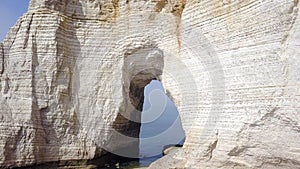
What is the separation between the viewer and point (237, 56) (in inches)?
239

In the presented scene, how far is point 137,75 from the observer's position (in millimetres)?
9438

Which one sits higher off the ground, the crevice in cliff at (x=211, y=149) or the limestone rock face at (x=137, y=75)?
the limestone rock face at (x=137, y=75)

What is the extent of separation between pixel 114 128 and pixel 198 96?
3168mm

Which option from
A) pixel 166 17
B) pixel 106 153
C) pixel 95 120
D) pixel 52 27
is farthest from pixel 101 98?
pixel 166 17

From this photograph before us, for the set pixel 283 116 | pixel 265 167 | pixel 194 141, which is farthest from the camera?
pixel 194 141

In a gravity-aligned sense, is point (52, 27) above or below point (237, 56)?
above

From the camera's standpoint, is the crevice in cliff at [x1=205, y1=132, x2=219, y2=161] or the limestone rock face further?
the crevice in cliff at [x1=205, y1=132, x2=219, y2=161]

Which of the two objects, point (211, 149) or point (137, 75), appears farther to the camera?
point (137, 75)

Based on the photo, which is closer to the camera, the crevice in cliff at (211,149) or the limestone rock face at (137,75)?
the limestone rock face at (137,75)

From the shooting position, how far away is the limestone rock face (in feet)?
18.5

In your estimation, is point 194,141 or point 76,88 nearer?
point 194,141

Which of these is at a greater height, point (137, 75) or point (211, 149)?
point (137, 75)

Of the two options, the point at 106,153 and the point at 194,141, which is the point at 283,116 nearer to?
the point at 194,141

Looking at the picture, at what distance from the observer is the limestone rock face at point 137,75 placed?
18.5 ft
